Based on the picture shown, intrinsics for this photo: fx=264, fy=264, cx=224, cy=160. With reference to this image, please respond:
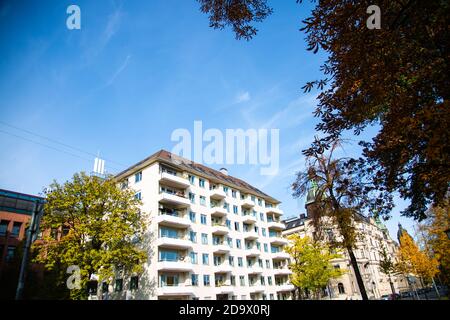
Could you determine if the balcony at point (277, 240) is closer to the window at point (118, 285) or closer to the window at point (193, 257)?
the window at point (193, 257)

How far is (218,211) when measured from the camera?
4131cm

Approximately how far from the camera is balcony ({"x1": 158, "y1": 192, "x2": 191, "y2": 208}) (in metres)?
33.4

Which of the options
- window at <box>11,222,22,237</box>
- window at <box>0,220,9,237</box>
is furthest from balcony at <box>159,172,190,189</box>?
window at <box>0,220,9,237</box>

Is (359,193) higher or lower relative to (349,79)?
lower

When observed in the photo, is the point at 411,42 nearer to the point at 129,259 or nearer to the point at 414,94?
the point at 414,94

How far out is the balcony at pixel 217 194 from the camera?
139 ft

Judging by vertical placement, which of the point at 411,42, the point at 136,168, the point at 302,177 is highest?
the point at 136,168

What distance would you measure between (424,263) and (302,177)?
3453 cm

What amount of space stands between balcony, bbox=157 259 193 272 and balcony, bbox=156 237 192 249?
5.91 ft

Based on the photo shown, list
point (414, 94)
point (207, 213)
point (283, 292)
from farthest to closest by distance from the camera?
point (283, 292) → point (207, 213) → point (414, 94)

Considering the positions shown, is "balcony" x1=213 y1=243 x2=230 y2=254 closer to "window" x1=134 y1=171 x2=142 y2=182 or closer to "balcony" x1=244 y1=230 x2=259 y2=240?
"balcony" x1=244 y1=230 x2=259 y2=240

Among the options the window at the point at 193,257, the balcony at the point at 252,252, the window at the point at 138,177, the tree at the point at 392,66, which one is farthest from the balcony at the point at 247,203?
the tree at the point at 392,66
